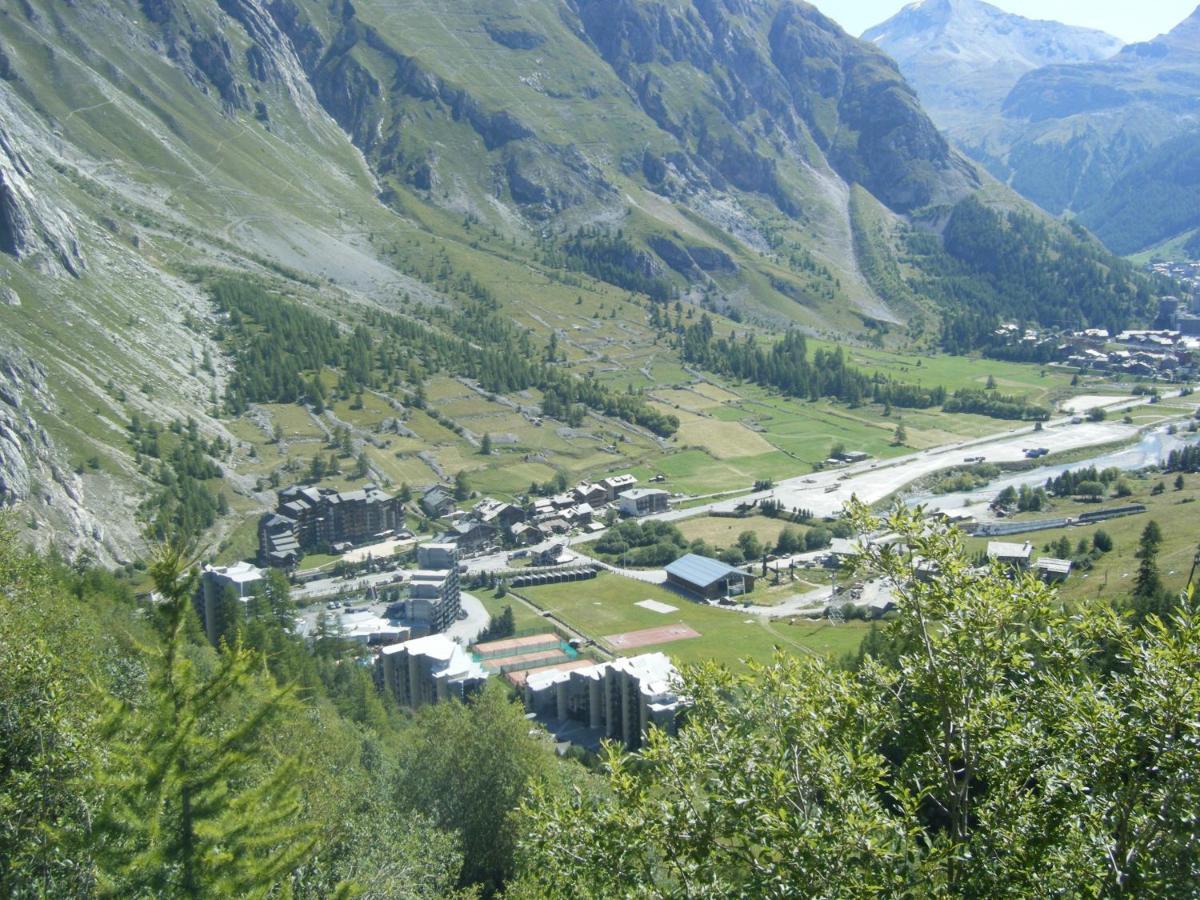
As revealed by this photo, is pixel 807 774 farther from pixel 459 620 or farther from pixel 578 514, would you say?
pixel 578 514

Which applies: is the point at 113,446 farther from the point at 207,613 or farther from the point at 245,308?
the point at 245,308

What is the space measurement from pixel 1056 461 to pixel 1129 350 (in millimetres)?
93418

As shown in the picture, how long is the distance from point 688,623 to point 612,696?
20799 mm

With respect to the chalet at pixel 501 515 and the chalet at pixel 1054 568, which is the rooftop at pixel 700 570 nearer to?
the chalet at pixel 501 515

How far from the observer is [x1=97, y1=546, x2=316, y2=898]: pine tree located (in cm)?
1449

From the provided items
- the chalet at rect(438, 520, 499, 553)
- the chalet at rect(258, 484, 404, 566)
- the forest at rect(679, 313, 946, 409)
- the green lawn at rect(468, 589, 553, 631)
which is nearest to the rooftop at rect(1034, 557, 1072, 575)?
the green lawn at rect(468, 589, 553, 631)

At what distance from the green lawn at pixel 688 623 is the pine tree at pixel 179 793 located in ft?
148

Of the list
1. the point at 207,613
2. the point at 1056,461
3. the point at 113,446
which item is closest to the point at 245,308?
the point at 113,446

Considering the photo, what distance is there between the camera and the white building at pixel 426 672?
5806 cm

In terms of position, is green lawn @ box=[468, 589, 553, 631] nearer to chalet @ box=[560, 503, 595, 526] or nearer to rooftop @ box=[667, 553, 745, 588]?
rooftop @ box=[667, 553, 745, 588]

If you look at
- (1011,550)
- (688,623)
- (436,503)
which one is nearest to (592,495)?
(436,503)

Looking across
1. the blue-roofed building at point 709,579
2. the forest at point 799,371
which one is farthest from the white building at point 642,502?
the forest at point 799,371

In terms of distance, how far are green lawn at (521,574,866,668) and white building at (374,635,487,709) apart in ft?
44.9

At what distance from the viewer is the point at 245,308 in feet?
497
